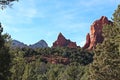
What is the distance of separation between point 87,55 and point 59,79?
86.1 meters

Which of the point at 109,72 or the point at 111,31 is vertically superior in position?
the point at 111,31

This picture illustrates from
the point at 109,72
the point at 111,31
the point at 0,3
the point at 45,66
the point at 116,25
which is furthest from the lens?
the point at 45,66

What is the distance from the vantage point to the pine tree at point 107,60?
49.4 meters

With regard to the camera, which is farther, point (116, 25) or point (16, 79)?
point (16, 79)

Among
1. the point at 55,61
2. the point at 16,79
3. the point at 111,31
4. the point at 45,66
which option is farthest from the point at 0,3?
the point at 55,61

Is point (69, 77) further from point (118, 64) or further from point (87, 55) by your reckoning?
point (87, 55)

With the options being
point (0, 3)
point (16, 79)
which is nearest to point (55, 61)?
point (16, 79)

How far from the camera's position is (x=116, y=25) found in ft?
143

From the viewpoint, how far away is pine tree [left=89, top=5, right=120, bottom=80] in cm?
4944

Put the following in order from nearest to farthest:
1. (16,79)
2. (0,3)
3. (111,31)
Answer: (0,3), (111,31), (16,79)

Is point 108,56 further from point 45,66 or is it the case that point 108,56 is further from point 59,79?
point 45,66

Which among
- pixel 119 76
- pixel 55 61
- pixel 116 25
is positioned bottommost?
pixel 119 76

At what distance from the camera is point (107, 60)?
5134 centimetres

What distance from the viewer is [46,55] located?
19738 centimetres
